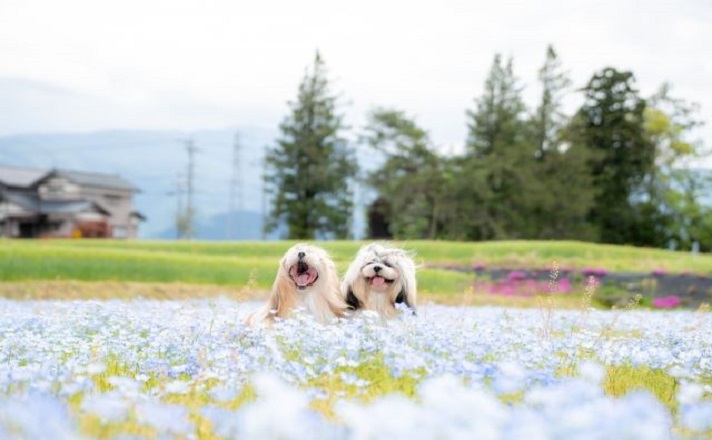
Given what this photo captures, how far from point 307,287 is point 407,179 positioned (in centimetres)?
4149

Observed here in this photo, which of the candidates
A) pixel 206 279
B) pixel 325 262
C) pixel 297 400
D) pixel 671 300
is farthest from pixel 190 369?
pixel 671 300

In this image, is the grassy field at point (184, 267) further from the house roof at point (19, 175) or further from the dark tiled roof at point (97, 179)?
the house roof at point (19, 175)

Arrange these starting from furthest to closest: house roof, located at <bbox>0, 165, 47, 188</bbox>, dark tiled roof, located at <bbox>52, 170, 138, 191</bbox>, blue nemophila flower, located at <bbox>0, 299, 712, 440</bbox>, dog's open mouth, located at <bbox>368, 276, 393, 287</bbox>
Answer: dark tiled roof, located at <bbox>52, 170, 138, 191</bbox>
house roof, located at <bbox>0, 165, 47, 188</bbox>
dog's open mouth, located at <bbox>368, 276, 393, 287</bbox>
blue nemophila flower, located at <bbox>0, 299, 712, 440</bbox>

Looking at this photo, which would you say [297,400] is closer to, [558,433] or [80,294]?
[558,433]

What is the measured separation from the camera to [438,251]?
3186cm

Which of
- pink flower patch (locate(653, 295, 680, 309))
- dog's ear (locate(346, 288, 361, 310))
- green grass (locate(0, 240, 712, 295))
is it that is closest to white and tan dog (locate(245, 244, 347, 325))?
dog's ear (locate(346, 288, 361, 310))

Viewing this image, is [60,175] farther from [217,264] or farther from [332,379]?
[332,379]

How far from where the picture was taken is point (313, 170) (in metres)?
51.1

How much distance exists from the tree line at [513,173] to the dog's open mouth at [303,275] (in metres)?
39.8

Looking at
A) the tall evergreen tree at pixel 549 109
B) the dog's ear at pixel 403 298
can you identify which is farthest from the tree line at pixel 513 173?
the dog's ear at pixel 403 298

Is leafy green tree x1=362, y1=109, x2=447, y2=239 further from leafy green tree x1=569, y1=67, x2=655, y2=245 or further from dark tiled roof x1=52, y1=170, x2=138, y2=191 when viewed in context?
dark tiled roof x1=52, y1=170, x2=138, y2=191

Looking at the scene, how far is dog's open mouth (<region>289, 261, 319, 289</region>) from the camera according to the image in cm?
782

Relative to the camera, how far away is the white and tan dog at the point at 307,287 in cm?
781

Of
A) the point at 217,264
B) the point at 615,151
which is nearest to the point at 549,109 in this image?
the point at 615,151
